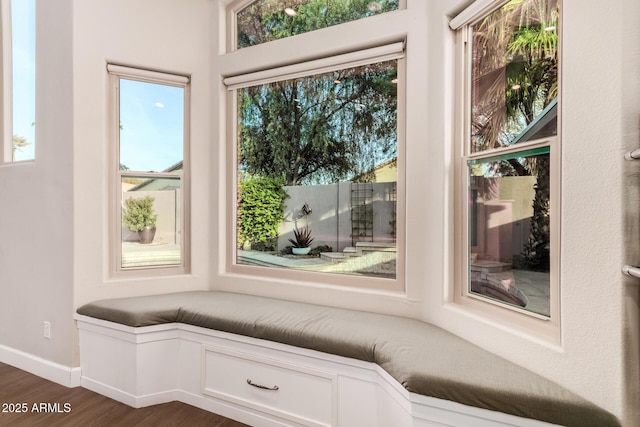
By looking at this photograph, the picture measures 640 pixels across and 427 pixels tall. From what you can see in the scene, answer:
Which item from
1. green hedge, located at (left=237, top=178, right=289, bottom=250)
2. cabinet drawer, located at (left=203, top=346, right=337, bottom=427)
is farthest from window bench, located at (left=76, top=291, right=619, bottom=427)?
green hedge, located at (left=237, top=178, right=289, bottom=250)

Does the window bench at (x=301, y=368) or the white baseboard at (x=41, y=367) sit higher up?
the window bench at (x=301, y=368)

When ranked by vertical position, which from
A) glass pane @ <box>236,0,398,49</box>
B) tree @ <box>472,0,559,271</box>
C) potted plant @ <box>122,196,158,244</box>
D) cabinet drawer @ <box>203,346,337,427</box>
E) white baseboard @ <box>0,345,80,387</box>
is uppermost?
glass pane @ <box>236,0,398,49</box>

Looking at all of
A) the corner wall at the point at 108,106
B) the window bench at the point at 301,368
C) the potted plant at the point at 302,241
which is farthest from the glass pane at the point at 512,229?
the corner wall at the point at 108,106

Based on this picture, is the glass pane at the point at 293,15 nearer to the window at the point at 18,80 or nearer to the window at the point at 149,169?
the window at the point at 149,169

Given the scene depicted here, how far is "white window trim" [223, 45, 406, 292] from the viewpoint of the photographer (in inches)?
93.4

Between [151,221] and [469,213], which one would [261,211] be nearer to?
[151,221]

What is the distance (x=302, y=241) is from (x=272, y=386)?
104 cm

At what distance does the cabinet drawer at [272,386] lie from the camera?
1.93 m

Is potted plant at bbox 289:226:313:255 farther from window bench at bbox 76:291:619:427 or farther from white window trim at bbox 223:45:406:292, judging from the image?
window bench at bbox 76:291:619:427

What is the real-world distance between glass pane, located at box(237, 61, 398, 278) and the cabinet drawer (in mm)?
799

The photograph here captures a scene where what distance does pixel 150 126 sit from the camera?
2943mm

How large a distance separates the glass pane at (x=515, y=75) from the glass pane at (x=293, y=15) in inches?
31.5

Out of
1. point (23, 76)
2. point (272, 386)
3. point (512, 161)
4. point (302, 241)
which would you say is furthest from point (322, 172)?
point (23, 76)

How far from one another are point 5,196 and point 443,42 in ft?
11.0
